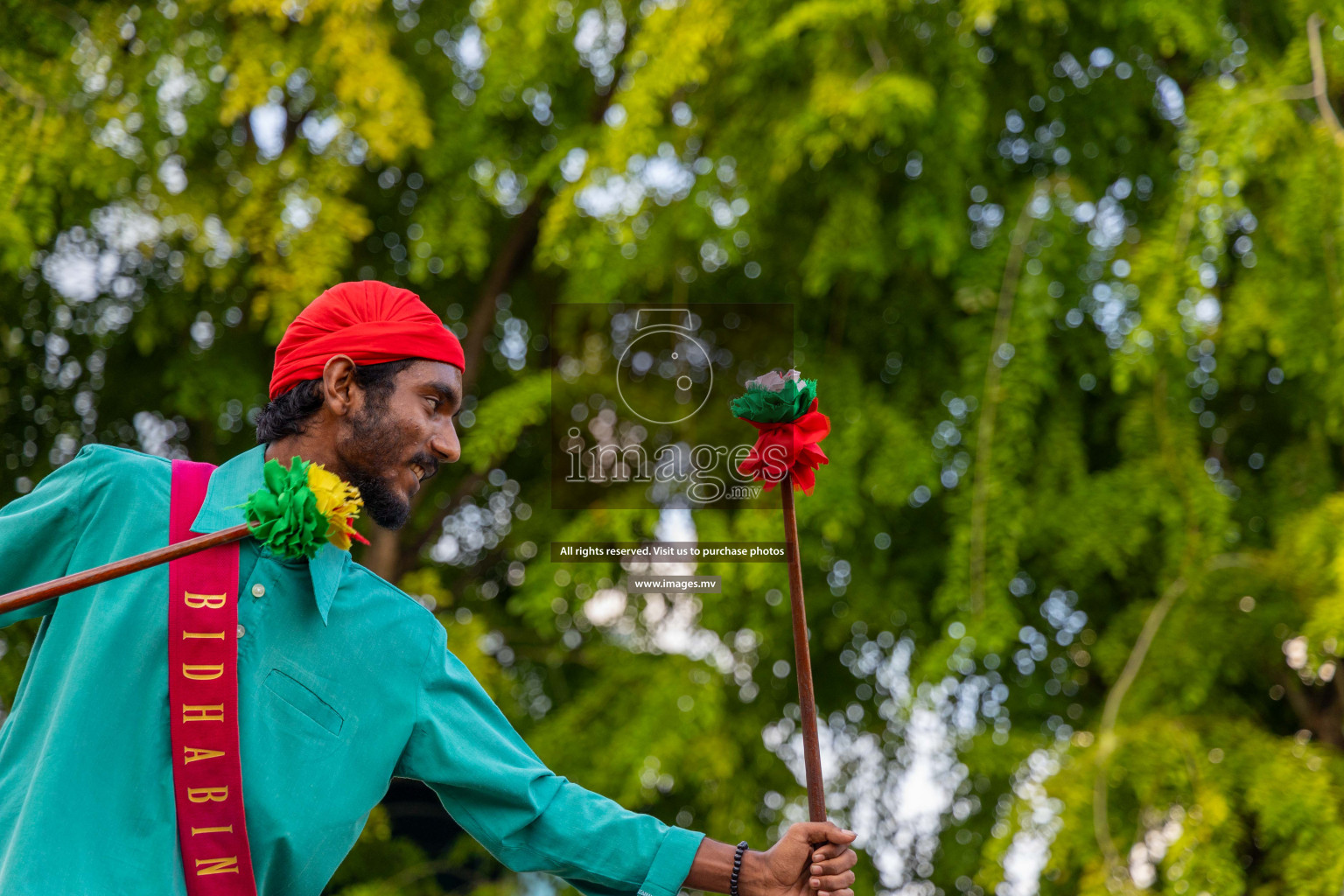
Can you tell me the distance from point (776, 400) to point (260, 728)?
81 centimetres

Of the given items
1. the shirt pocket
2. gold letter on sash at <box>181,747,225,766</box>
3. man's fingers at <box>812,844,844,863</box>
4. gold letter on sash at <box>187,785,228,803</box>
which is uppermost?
the shirt pocket

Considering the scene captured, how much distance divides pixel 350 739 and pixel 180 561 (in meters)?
0.33

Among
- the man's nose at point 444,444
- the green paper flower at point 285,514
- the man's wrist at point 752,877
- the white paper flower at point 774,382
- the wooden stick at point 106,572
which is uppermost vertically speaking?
the white paper flower at point 774,382

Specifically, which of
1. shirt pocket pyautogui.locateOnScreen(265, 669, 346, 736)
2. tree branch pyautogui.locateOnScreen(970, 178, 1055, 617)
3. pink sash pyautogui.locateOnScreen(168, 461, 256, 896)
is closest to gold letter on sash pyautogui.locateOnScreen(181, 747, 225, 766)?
pink sash pyautogui.locateOnScreen(168, 461, 256, 896)

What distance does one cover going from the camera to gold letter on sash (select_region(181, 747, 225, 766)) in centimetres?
163

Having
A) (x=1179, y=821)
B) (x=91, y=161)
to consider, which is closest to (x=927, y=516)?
(x=1179, y=821)

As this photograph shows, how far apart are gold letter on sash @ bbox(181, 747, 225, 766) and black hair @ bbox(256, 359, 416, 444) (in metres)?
0.43

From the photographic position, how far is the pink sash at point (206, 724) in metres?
1.63

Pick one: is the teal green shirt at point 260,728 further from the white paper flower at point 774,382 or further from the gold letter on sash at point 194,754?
the white paper flower at point 774,382

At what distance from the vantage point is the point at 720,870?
1.83 meters

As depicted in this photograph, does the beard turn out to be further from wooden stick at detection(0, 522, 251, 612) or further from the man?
wooden stick at detection(0, 522, 251, 612)

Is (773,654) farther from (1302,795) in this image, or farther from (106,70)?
(106,70)

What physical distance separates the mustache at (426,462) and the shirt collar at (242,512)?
0.15 m

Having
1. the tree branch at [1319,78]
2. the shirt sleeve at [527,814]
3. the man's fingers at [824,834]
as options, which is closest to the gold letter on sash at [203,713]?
the shirt sleeve at [527,814]
